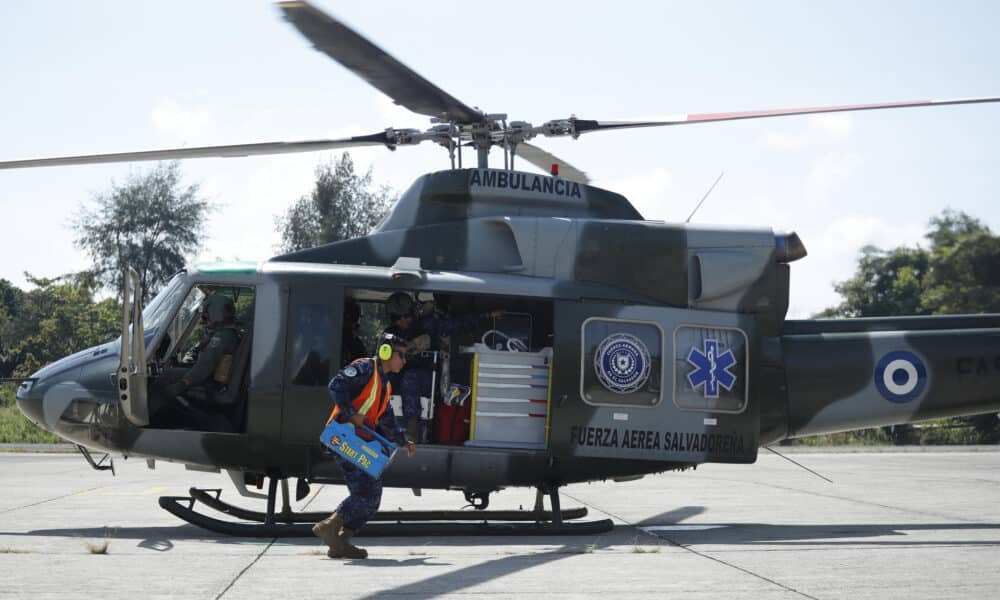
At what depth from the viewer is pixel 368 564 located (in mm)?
6914

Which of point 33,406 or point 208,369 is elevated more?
point 208,369

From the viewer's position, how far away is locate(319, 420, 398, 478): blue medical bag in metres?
7.33

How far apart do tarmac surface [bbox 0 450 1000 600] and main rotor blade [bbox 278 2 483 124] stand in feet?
12.1

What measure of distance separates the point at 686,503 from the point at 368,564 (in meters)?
5.76

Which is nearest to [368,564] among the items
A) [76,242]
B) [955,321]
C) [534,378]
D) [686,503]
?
[534,378]

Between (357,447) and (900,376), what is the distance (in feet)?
18.7

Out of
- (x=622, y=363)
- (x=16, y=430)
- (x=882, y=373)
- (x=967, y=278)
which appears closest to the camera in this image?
(x=622, y=363)

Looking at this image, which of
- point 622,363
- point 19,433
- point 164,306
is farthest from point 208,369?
point 19,433

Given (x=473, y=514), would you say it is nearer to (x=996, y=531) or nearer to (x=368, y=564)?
(x=368, y=564)

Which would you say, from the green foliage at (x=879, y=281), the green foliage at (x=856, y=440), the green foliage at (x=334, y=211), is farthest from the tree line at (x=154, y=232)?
the green foliage at (x=879, y=281)

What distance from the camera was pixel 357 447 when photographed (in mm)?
7340

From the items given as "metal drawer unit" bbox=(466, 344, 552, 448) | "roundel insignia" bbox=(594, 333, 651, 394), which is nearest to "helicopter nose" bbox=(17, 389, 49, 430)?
"metal drawer unit" bbox=(466, 344, 552, 448)

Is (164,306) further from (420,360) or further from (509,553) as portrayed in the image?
(509,553)

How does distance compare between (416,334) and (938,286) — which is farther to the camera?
(938,286)
